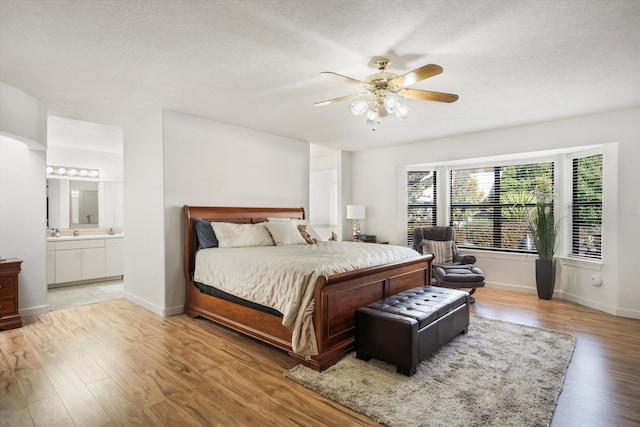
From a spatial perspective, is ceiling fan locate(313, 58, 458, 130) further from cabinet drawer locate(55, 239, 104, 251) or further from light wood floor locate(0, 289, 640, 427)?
cabinet drawer locate(55, 239, 104, 251)

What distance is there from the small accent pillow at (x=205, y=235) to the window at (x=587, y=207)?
16.6 feet

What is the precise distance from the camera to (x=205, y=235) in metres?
4.11

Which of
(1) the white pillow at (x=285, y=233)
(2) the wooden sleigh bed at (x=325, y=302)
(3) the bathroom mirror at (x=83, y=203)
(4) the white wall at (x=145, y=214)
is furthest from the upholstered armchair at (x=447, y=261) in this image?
(3) the bathroom mirror at (x=83, y=203)

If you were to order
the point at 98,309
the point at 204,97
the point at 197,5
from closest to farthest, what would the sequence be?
the point at 197,5 → the point at 204,97 → the point at 98,309

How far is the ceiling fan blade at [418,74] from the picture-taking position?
233cm

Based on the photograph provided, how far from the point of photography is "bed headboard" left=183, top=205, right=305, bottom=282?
13.6ft

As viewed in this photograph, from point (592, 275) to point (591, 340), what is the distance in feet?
5.23

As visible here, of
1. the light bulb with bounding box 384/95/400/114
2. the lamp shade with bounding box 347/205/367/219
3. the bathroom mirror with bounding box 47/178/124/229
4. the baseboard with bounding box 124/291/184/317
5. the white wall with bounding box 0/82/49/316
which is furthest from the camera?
the lamp shade with bounding box 347/205/367/219

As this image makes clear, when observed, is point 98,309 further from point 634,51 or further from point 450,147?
point 634,51

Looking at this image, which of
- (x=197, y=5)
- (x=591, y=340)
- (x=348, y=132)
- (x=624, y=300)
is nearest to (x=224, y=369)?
(x=197, y=5)

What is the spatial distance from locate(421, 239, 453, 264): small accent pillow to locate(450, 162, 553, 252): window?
804mm

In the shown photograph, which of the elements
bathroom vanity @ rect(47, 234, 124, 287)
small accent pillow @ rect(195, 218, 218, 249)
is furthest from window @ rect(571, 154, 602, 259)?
bathroom vanity @ rect(47, 234, 124, 287)

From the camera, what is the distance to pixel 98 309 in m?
4.38

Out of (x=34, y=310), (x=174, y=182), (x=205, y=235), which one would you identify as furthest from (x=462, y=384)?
(x=34, y=310)
